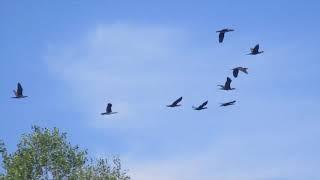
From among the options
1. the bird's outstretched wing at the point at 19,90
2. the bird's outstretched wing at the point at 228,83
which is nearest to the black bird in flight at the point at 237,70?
the bird's outstretched wing at the point at 228,83

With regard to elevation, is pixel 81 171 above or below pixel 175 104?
below

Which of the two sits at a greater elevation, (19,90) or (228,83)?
(228,83)

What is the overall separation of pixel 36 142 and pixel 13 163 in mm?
2831

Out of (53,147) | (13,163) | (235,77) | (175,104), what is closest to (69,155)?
(53,147)

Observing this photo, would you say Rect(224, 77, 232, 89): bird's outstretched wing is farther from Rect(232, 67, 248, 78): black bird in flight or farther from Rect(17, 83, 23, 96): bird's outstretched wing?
Rect(17, 83, 23, 96): bird's outstretched wing

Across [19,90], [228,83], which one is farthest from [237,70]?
[19,90]

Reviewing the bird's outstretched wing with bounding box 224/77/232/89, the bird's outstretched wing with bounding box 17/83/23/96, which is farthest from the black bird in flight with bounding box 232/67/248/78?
the bird's outstretched wing with bounding box 17/83/23/96

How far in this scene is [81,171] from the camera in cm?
5369

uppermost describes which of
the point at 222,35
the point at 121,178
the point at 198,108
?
the point at 222,35

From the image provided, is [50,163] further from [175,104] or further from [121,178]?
[175,104]

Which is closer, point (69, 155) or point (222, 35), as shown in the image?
point (222, 35)

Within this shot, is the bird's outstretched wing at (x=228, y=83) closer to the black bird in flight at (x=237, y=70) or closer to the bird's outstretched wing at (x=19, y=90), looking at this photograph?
the black bird in flight at (x=237, y=70)

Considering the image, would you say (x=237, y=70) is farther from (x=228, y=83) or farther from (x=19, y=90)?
(x=19, y=90)

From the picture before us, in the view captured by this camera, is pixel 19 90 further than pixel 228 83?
No
